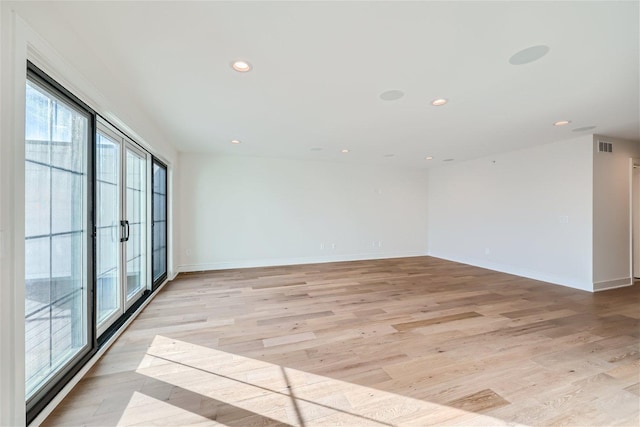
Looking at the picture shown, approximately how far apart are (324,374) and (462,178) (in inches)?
231

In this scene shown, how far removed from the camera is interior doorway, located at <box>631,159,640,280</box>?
4.36 metres

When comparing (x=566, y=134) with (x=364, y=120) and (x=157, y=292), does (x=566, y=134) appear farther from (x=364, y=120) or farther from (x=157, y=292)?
(x=157, y=292)

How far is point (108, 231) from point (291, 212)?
3659mm

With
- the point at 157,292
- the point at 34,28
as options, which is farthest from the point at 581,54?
the point at 157,292

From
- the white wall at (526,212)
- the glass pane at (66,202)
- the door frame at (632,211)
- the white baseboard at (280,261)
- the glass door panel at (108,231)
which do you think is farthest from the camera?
the white baseboard at (280,261)

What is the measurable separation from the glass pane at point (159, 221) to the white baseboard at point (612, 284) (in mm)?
7182

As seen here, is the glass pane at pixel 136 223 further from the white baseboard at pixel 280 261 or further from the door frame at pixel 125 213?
the white baseboard at pixel 280 261

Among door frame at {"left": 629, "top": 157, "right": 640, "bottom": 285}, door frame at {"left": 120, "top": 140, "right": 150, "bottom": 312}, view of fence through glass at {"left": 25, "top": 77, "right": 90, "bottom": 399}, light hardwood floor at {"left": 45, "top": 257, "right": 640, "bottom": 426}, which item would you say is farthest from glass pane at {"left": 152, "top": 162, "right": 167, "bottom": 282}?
door frame at {"left": 629, "top": 157, "right": 640, "bottom": 285}

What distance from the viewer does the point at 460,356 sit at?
215 centimetres

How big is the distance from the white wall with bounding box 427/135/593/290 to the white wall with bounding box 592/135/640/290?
0.48ft

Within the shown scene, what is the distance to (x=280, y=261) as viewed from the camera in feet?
19.0

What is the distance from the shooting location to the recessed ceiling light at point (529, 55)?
1.81 meters

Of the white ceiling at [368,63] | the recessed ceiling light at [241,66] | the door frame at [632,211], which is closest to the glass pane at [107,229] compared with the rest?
the white ceiling at [368,63]

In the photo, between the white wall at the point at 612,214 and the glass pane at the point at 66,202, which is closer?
the glass pane at the point at 66,202
